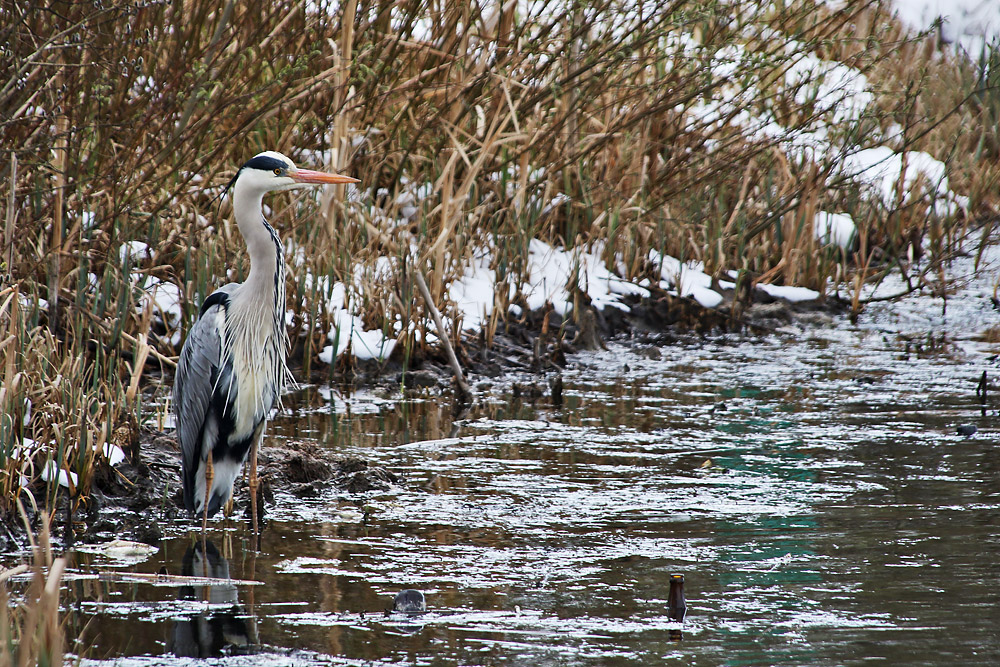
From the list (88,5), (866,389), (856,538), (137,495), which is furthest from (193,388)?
(866,389)

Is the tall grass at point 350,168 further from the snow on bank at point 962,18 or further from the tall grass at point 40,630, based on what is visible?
the snow on bank at point 962,18

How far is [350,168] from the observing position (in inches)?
339

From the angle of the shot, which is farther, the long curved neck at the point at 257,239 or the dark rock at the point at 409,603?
the long curved neck at the point at 257,239

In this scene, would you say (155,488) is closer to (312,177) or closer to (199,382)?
(199,382)

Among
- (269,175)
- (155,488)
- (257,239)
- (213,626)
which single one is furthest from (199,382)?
(213,626)

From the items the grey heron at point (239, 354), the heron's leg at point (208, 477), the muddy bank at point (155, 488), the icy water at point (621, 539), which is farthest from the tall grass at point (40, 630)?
the grey heron at point (239, 354)

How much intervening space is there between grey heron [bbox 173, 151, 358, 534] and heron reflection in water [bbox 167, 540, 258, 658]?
88 cm

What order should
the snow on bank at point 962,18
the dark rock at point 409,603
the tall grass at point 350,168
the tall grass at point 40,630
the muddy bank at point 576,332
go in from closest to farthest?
1. the tall grass at point 40,630
2. the dark rock at point 409,603
3. the tall grass at point 350,168
4. the muddy bank at point 576,332
5. the snow on bank at point 962,18

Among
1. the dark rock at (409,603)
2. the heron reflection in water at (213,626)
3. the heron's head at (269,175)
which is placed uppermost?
the heron's head at (269,175)

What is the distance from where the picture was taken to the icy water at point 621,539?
3508 mm

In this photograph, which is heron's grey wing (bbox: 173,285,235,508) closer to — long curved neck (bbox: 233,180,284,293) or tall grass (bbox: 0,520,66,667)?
long curved neck (bbox: 233,180,284,293)

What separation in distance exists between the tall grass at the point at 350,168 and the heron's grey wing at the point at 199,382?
0.25 meters

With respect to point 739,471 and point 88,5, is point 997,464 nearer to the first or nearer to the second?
point 739,471

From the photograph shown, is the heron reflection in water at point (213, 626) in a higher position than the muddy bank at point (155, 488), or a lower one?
lower
